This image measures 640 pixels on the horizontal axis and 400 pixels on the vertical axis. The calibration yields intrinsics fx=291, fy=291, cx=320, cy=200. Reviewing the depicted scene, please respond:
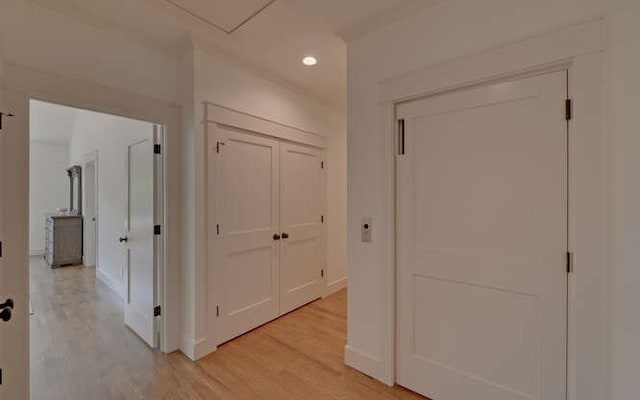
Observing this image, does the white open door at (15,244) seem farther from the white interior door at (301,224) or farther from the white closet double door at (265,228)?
the white interior door at (301,224)

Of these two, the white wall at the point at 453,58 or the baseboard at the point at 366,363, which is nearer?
the white wall at the point at 453,58

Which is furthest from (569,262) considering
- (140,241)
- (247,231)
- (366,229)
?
(140,241)

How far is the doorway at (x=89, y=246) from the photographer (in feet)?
8.30

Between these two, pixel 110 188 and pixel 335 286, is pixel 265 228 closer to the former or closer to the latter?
pixel 335 286

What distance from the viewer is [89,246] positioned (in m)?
5.79

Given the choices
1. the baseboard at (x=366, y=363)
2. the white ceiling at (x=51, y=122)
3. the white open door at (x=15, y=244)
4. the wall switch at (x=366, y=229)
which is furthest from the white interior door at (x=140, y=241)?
the white ceiling at (x=51, y=122)

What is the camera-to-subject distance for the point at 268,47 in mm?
2531

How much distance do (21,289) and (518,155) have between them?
299cm

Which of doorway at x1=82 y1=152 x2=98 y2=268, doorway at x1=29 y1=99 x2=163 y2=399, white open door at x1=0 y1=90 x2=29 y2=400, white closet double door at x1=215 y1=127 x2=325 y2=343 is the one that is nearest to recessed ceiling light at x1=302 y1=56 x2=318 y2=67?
white closet double door at x1=215 y1=127 x2=325 y2=343

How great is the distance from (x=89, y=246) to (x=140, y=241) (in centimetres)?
419

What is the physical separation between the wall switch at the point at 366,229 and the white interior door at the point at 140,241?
72.2 inches

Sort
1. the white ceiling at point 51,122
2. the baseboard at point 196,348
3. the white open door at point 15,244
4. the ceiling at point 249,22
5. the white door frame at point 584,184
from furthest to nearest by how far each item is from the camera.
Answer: the white ceiling at point 51,122 → the baseboard at point 196,348 → the ceiling at point 249,22 → the white open door at point 15,244 → the white door frame at point 584,184

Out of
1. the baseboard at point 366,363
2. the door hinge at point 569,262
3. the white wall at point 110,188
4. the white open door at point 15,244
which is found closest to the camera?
the door hinge at point 569,262

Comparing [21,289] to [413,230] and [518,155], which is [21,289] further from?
[518,155]
